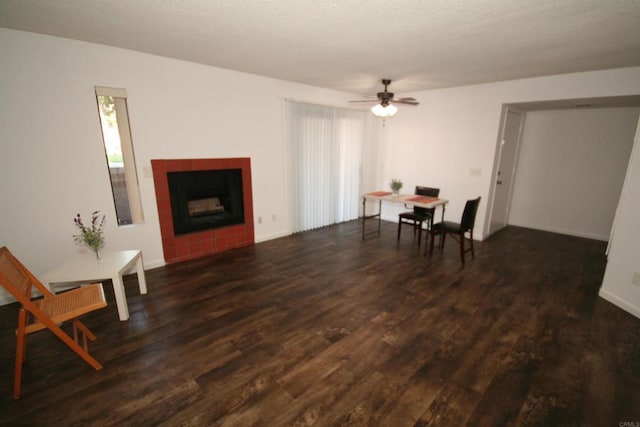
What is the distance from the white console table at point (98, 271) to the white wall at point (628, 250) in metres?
4.73

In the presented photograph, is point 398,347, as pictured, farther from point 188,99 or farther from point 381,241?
point 188,99

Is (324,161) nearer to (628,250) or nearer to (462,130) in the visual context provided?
(462,130)

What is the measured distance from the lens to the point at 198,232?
393cm

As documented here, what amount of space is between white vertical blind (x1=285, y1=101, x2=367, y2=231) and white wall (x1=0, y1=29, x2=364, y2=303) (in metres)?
1.08

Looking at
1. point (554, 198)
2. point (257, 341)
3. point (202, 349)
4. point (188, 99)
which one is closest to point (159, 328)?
point (202, 349)

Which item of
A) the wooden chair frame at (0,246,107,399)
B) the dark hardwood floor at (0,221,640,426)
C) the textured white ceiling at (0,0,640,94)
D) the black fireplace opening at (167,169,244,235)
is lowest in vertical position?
the dark hardwood floor at (0,221,640,426)

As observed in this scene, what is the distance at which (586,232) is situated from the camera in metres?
5.00

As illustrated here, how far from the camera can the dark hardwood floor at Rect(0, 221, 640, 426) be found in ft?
5.50

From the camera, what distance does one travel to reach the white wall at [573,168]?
4543mm

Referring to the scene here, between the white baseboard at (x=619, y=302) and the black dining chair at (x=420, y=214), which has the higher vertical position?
the black dining chair at (x=420, y=214)

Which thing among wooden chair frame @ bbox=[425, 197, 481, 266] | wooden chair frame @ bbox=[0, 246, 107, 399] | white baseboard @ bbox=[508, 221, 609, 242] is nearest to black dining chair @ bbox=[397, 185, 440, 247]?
wooden chair frame @ bbox=[425, 197, 481, 266]

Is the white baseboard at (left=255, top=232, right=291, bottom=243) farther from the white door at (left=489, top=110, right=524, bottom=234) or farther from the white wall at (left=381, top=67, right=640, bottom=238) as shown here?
the white door at (left=489, top=110, right=524, bottom=234)

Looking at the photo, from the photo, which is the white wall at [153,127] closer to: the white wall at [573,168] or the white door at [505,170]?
the white door at [505,170]

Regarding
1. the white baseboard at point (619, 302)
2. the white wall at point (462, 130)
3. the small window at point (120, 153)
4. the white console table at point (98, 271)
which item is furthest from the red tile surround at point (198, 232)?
the white baseboard at point (619, 302)
